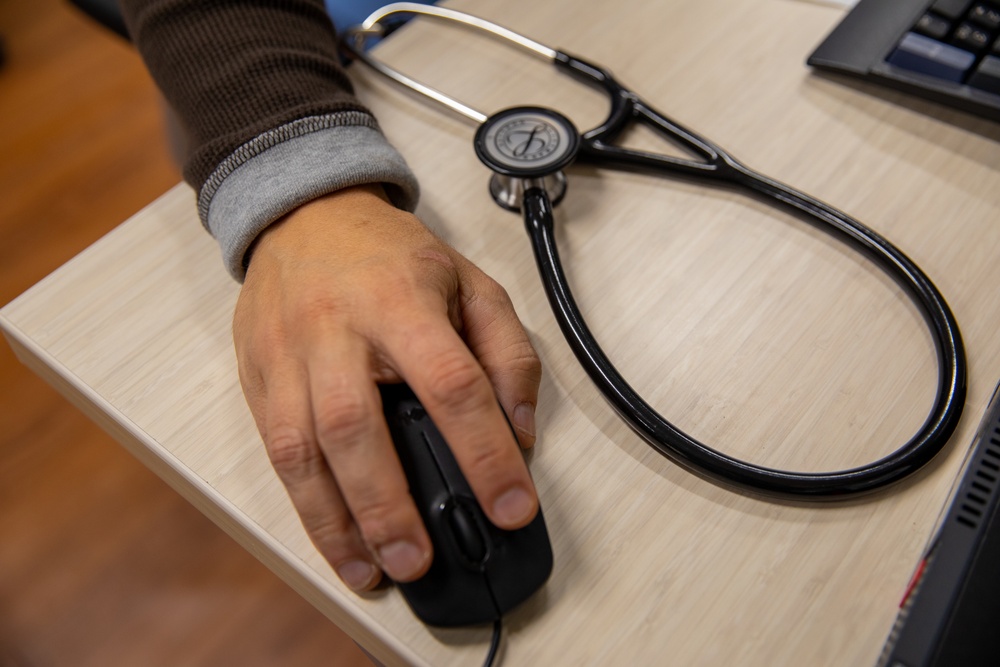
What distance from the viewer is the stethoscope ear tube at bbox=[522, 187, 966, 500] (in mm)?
410

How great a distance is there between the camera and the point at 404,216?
0.50m

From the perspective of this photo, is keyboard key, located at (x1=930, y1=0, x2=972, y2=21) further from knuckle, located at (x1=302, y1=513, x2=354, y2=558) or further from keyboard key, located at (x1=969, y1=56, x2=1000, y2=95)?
knuckle, located at (x1=302, y1=513, x2=354, y2=558)

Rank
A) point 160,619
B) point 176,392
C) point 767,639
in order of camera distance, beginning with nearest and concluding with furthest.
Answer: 1. point 767,639
2. point 176,392
3. point 160,619

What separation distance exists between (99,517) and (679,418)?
3.00 ft

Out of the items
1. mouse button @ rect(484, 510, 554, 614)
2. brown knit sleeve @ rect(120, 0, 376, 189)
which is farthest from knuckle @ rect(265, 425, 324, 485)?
brown knit sleeve @ rect(120, 0, 376, 189)

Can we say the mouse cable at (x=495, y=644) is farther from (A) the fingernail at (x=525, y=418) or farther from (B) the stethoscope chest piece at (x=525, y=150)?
(B) the stethoscope chest piece at (x=525, y=150)

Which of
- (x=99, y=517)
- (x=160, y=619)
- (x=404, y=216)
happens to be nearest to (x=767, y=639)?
(x=404, y=216)

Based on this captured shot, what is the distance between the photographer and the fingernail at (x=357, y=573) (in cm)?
39

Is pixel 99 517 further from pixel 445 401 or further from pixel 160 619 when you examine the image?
pixel 445 401

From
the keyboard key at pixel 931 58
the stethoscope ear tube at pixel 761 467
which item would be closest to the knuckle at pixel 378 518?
the stethoscope ear tube at pixel 761 467

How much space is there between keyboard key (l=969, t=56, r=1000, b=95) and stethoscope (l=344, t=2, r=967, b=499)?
17 centimetres

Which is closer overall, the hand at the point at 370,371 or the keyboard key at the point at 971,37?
the hand at the point at 370,371

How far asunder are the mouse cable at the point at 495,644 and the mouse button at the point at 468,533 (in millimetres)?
33

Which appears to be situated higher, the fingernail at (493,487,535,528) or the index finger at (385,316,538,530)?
the index finger at (385,316,538,530)
